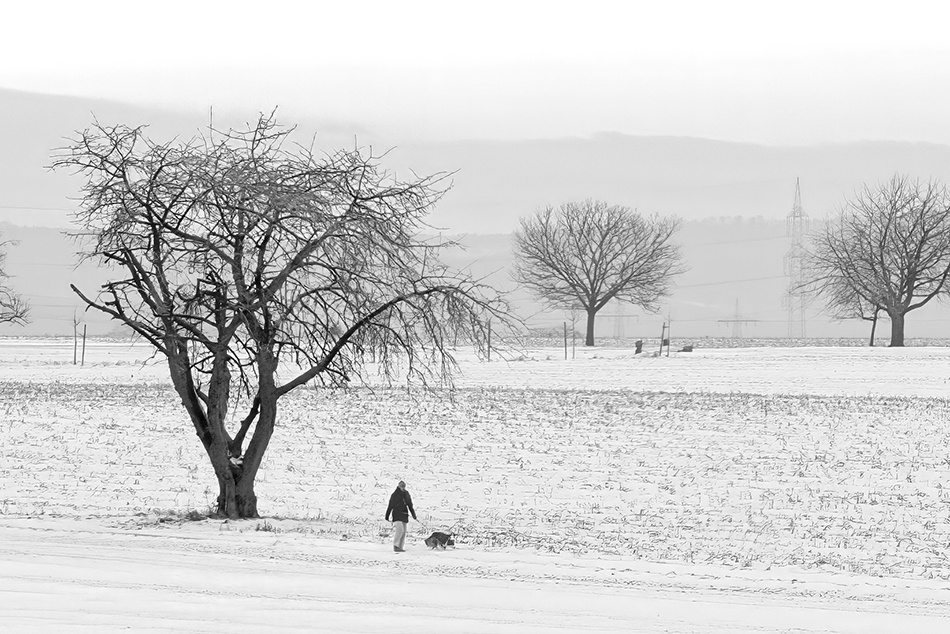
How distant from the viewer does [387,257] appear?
48.2ft

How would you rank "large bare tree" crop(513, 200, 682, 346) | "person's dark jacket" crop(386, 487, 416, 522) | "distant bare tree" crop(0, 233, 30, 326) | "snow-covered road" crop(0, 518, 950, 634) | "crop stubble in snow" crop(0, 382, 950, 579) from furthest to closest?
"large bare tree" crop(513, 200, 682, 346)
"distant bare tree" crop(0, 233, 30, 326)
"crop stubble in snow" crop(0, 382, 950, 579)
"person's dark jacket" crop(386, 487, 416, 522)
"snow-covered road" crop(0, 518, 950, 634)

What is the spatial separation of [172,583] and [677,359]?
46.2 m

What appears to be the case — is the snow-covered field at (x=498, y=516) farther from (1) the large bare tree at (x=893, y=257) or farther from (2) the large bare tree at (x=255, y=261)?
(1) the large bare tree at (x=893, y=257)

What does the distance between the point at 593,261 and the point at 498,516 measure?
2606 inches

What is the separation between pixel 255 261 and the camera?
14.7 meters

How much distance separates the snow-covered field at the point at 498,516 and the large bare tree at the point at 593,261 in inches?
1803

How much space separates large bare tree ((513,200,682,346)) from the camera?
80.5 m

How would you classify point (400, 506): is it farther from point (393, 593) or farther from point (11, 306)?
point (11, 306)

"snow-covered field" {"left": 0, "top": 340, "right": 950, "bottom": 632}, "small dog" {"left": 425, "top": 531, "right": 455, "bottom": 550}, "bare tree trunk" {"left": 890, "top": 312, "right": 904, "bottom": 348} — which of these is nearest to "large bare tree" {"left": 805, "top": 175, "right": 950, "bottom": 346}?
"bare tree trunk" {"left": 890, "top": 312, "right": 904, "bottom": 348}

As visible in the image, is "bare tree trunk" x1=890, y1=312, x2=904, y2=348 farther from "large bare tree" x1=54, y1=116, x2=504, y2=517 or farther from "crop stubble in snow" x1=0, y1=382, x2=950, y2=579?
"large bare tree" x1=54, y1=116, x2=504, y2=517

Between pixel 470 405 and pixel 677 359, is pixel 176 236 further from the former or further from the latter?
pixel 677 359

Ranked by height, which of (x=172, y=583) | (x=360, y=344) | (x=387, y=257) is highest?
(x=387, y=257)

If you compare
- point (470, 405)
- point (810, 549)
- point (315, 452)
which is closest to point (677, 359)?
point (470, 405)

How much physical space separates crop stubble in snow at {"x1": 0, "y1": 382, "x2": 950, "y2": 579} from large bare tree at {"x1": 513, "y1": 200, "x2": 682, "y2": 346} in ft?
159
